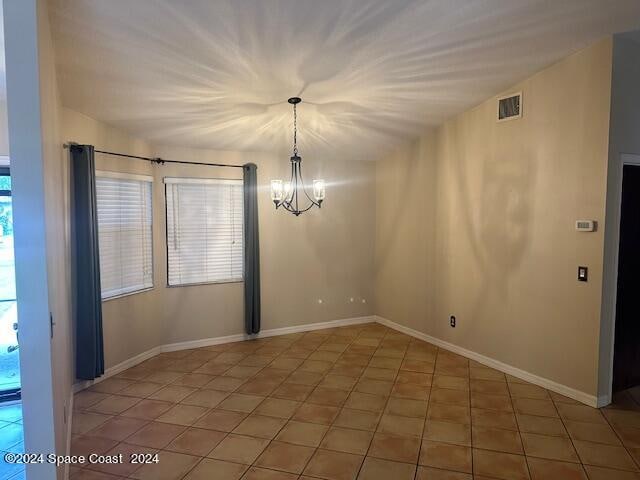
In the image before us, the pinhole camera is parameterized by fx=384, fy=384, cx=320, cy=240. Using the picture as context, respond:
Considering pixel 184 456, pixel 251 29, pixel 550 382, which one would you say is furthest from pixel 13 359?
pixel 550 382

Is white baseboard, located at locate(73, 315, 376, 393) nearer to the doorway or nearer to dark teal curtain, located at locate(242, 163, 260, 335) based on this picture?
dark teal curtain, located at locate(242, 163, 260, 335)

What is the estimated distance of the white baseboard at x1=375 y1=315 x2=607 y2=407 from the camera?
3193 millimetres

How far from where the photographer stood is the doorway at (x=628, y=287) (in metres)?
3.19

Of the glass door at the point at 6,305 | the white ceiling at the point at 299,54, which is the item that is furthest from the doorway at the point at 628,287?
the glass door at the point at 6,305

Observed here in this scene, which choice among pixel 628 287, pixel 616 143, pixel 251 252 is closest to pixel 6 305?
pixel 251 252

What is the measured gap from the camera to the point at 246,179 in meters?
4.83

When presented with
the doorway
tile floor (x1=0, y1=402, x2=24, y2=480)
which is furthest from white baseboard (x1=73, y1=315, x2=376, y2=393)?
the doorway

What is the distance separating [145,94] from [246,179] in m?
1.76

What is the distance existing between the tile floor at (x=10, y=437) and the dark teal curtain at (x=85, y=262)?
56cm

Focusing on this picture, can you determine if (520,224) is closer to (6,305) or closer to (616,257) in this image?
(616,257)

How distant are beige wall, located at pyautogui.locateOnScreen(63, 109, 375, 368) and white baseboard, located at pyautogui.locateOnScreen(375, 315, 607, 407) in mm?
1104

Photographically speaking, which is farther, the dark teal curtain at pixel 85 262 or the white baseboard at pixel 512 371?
the dark teal curtain at pixel 85 262

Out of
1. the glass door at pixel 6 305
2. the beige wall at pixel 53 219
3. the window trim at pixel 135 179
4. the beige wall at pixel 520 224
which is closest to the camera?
the beige wall at pixel 53 219

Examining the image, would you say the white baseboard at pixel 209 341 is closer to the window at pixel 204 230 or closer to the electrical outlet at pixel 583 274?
the window at pixel 204 230
